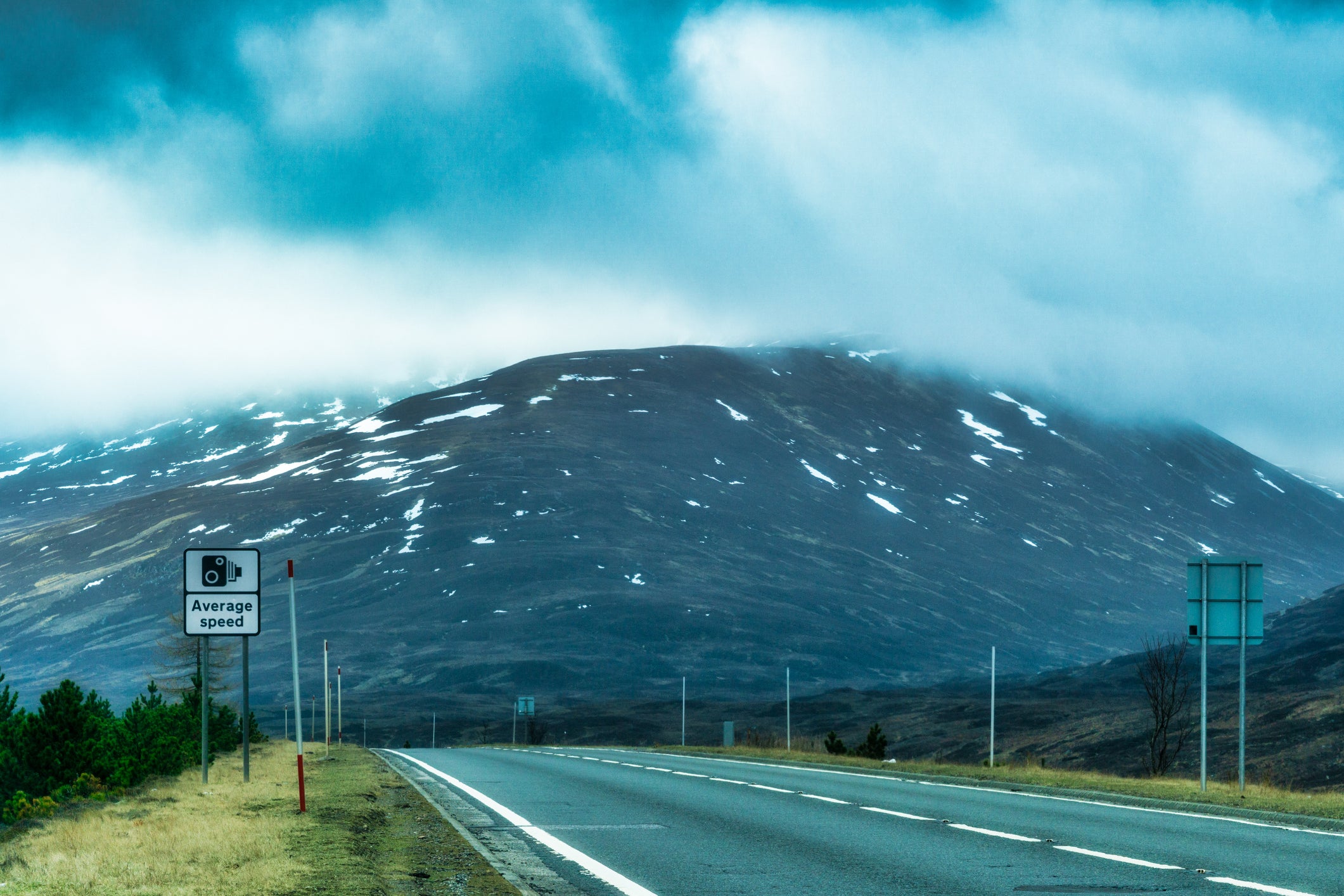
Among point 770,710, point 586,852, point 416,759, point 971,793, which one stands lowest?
point 770,710

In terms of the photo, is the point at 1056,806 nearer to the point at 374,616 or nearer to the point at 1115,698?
the point at 1115,698

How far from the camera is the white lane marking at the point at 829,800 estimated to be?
63.9 ft

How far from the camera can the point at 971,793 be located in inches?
869

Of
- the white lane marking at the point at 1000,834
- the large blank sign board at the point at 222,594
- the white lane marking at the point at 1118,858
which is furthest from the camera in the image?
the large blank sign board at the point at 222,594

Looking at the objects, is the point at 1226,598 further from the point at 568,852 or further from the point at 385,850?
the point at 385,850

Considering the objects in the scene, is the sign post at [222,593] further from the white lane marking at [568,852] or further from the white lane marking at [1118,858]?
the white lane marking at [1118,858]

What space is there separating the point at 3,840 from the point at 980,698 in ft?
391

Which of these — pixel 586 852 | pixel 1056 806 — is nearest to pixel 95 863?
pixel 586 852

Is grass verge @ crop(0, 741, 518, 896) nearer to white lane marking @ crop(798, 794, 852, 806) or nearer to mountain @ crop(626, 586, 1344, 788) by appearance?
white lane marking @ crop(798, 794, 852, 806)

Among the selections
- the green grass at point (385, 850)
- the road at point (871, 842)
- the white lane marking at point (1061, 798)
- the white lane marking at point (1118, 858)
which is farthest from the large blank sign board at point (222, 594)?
the white lane marking at point (1118, 858)

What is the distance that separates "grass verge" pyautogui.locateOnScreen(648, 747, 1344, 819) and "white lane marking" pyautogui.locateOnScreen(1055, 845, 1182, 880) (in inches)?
210

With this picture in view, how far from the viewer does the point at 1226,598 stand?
2353 centimetres

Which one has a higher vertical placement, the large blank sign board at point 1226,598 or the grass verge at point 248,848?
the large blank sign board at point 1226,598

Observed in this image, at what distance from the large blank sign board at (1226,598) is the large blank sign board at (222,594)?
1527 cm
